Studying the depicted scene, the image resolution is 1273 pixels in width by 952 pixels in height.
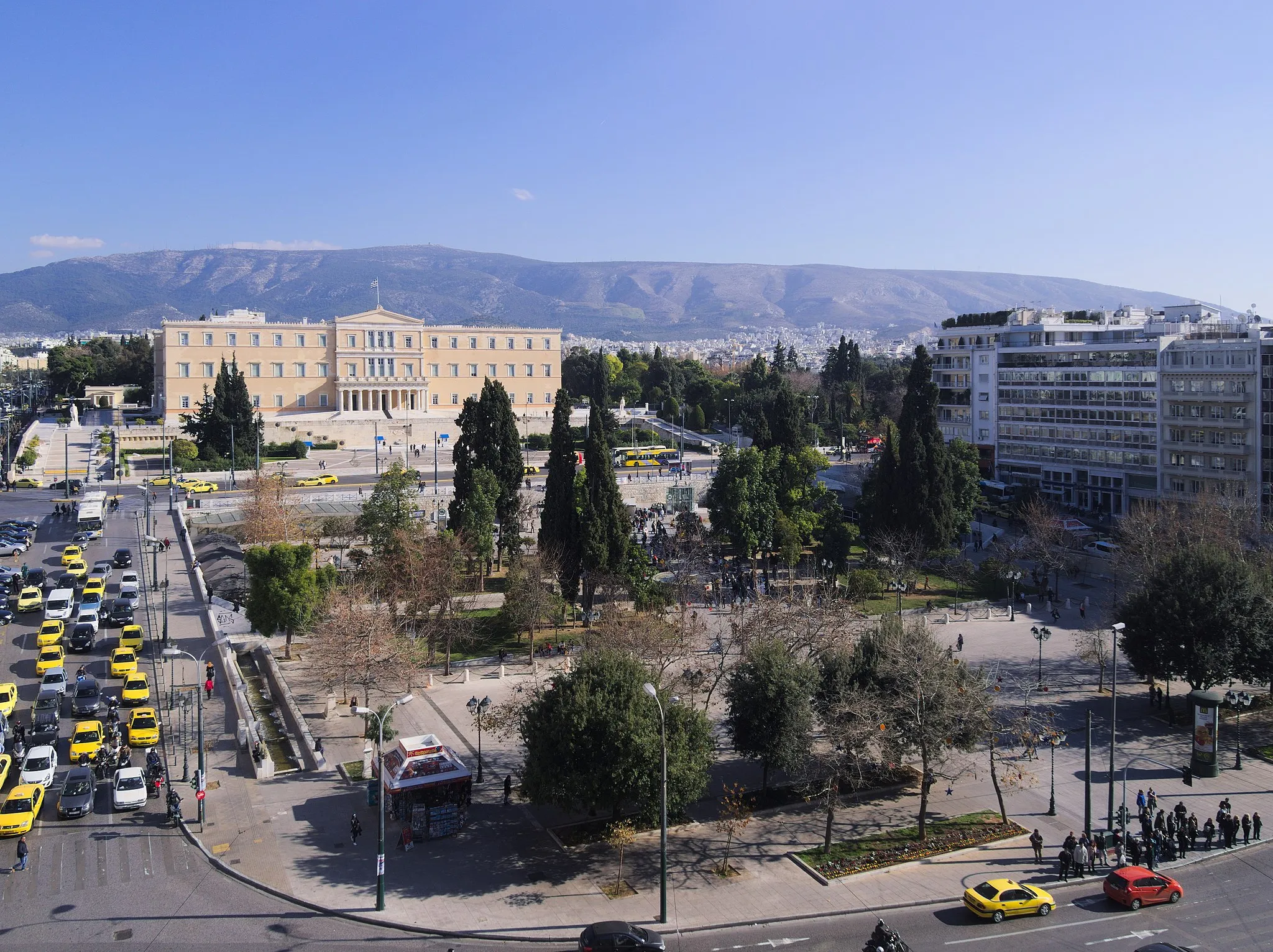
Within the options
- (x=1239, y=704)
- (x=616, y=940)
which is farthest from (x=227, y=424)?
(x=1239, y=704)

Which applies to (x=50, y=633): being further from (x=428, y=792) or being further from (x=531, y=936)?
(x=531, y=936)

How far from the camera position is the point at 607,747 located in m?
19.0

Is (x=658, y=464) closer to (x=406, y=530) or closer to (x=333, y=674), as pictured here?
(x=406, y=530)

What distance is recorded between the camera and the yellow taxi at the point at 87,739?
23172mm

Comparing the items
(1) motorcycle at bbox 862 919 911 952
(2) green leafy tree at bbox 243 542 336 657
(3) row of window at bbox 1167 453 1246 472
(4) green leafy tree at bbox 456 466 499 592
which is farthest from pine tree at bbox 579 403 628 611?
(3) row of window at bbox 1167 453 1246 472

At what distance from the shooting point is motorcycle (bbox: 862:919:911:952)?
1485 centimetres

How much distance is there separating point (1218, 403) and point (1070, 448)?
37.6 feet

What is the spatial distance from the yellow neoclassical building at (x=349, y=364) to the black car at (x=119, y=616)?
4776cm

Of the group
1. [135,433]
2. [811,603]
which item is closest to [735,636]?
[811,603]

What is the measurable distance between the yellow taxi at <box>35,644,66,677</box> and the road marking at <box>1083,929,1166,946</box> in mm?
26666

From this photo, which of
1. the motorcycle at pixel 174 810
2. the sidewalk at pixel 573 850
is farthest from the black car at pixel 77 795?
the sidewalk at pixel 573 850

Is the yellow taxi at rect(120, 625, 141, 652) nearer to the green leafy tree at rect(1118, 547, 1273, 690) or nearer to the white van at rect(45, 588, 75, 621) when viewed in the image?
the white van at rect(45, 588, 75, 621)

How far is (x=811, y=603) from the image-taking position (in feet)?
97.2

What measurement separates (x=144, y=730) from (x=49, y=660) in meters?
6.80
